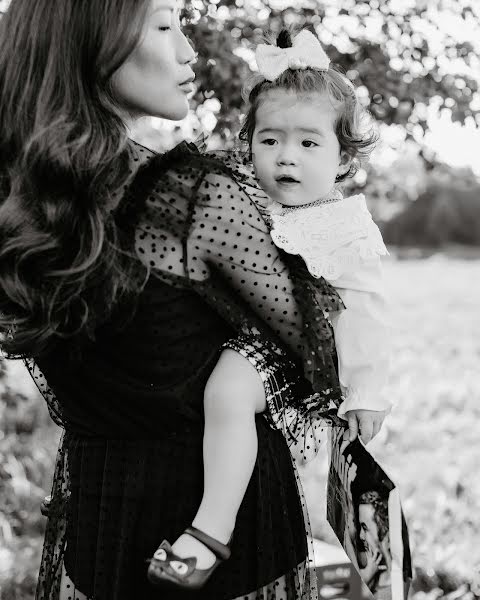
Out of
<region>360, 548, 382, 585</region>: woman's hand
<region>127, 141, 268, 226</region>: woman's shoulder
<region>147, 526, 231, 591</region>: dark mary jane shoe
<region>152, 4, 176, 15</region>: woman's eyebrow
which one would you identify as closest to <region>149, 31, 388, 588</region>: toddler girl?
<region>147, 526, 231, 591</region>: dark mary jane shoe

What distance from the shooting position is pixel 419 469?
492 cm

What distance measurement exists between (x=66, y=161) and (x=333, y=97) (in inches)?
33.3

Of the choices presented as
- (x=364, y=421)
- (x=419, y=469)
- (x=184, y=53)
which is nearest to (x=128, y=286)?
(x=184, y=53)

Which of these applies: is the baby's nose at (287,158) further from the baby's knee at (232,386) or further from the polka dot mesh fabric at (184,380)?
the baby's knee at (232,386)


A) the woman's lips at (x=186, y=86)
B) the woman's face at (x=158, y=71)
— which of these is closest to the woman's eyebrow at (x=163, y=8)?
the woman's face at (x=158, y=71)

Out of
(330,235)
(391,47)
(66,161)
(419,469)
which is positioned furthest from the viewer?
(419,469)

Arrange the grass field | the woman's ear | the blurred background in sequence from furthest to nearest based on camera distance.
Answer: the grass field, the blurred background, the woman's ear

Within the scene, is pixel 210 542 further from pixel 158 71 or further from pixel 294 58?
pixel 294 58

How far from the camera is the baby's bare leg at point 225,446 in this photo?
1.63 meters

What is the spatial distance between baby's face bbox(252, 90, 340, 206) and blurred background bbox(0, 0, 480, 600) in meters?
0.55

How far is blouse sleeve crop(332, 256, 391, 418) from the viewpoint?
1.86 meters

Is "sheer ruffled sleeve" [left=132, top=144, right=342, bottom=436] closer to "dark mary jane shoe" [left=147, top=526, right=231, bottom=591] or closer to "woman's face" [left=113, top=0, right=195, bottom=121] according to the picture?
"woman's face" [left=113, top=0, right=195, bottom=121]

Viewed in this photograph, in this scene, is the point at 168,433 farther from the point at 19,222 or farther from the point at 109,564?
the point at 19,222

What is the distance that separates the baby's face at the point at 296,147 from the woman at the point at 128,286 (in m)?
0.35
